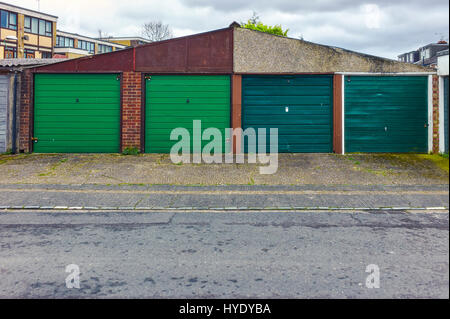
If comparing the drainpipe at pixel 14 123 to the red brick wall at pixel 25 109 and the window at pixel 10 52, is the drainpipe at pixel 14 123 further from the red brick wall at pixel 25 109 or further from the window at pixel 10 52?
the window at pixel 10 52

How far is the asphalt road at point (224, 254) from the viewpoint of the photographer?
3.77 m

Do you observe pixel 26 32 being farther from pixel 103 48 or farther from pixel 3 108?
pixel 3 108

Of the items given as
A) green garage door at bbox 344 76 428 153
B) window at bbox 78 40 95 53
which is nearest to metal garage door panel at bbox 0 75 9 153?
green garage door at bbox 344 76 428 153

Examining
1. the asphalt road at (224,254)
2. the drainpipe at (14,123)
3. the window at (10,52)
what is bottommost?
the asphalt road at (224,254)

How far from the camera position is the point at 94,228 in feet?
20.4

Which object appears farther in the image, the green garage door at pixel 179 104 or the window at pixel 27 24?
the window at pixel 27 24

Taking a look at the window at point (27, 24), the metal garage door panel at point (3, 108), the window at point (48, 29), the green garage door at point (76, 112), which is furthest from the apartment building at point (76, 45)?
the green garage door at point (76, 112)

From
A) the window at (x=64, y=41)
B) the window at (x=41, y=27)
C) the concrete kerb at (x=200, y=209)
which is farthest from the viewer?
the window at (x=64, y=41)

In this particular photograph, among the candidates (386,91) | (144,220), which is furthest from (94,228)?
(386,91)

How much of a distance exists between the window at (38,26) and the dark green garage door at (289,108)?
4233cm

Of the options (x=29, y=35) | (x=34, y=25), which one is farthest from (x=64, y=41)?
(x=29, y=35)

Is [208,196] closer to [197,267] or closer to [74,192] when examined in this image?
[74,192]

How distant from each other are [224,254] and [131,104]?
33.2 feet

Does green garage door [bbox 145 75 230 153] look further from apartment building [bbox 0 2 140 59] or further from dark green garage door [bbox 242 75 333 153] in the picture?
apartment building [bbox 0 2 140 59]
